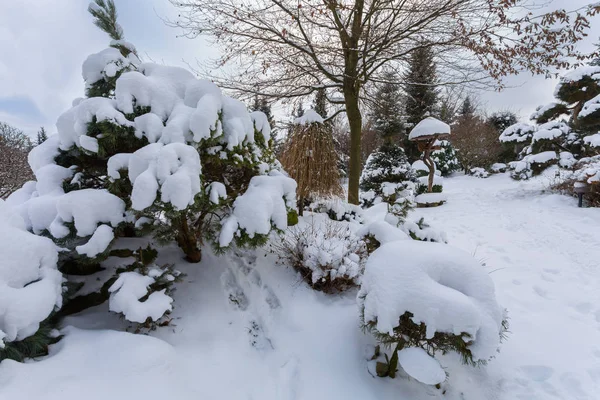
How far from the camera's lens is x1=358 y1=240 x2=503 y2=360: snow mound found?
1463 millimetres

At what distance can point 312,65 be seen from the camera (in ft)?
16.9

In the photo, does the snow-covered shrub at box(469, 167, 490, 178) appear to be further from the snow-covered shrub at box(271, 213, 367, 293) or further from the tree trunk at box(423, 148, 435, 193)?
the snow-covered shrub at box(271, 213, 367, 293)

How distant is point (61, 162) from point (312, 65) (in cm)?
436

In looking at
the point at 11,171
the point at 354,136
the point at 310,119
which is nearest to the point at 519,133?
the point at 354,136

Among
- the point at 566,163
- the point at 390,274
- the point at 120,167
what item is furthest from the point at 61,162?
the point at 566,163

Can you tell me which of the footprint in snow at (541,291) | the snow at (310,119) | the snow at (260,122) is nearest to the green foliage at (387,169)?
the snow at (310,119)

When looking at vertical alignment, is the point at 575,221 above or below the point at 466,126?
below

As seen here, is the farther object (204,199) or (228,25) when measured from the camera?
(228,25)

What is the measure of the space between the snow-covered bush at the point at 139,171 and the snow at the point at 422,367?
4.12 ft

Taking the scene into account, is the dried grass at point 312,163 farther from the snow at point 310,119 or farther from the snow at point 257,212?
the snow at point 257,212

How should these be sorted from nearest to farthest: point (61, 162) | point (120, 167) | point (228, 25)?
1. point (120, 167)
2. point (61, 162)
3. point (228, 25)

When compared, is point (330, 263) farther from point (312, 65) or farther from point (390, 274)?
point (312, 65)

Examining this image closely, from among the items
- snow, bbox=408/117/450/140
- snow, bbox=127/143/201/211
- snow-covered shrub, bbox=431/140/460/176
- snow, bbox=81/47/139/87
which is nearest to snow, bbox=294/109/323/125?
snow, bbox=81/47/139/87

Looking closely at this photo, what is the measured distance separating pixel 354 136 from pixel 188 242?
3.88 metres
